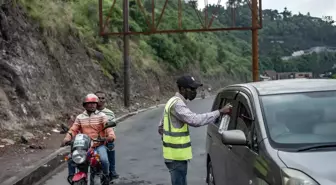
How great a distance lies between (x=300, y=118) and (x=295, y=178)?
122 centimetres

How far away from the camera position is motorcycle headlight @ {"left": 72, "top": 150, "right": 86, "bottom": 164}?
20.9ft

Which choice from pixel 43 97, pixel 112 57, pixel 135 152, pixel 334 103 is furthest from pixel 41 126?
pixel 112 57

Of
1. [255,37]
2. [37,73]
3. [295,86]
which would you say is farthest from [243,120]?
[255,37]

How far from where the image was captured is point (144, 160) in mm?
12352

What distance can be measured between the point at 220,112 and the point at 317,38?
159 meters

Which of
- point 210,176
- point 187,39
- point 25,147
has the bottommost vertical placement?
point 25,147

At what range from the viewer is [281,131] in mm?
4844

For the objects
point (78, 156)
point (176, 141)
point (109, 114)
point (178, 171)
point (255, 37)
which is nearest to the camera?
point (176, 141)

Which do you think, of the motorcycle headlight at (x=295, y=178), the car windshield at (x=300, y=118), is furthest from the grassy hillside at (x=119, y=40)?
the motorcycle headlight at (x=295, y=178)

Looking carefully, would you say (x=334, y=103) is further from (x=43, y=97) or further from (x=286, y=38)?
(x=286, y=38)

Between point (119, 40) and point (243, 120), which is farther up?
point (119, 40)

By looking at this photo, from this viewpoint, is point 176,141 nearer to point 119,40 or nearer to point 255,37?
point 255,37

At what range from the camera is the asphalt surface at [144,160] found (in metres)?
9.88

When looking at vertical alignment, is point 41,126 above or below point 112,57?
below
